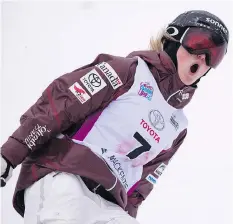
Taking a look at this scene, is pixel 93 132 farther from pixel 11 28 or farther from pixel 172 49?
pixel 11 28

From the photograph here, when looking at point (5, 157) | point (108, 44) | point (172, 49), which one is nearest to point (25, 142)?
point (5, 157)

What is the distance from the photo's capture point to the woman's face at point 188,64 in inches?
79.3

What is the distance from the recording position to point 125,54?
10.5 ft

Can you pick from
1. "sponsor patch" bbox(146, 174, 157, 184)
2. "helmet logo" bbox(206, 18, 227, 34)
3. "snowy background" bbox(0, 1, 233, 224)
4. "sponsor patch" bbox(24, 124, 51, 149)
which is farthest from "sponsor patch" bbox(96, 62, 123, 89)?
"snowy background" bbox(0, 1, 233, 224)

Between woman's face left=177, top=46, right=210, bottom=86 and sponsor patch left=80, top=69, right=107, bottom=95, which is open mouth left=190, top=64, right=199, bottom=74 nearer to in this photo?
woman's face left=177, top=46, right=210, bottom=86

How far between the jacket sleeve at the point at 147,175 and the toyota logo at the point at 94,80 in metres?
0.43

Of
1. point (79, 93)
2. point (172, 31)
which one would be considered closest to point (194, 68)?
point (172, 31)

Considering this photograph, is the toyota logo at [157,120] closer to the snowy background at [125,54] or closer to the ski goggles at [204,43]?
the ski goggles at [204,43]

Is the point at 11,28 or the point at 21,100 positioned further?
the point at 11,28

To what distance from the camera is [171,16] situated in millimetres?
3348

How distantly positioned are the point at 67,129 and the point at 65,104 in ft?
0.33

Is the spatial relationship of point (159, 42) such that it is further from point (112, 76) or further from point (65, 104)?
point (65, 104)

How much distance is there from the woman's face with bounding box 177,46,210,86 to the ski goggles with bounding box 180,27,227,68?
2 cm

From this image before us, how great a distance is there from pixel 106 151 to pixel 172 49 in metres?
0.41
